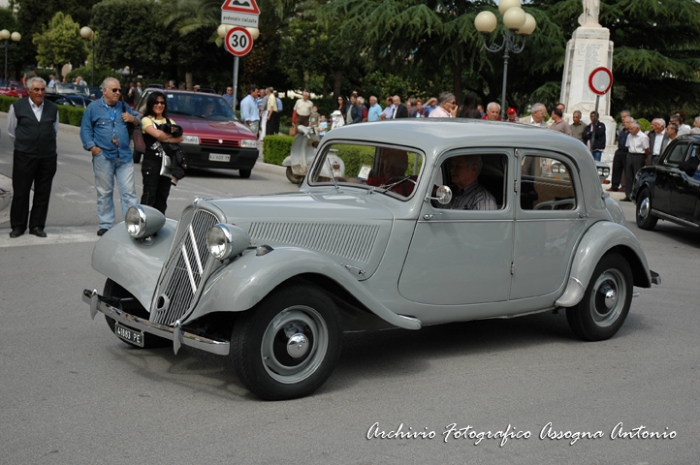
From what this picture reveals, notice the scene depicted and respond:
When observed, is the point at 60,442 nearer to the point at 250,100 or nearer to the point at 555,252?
the point at 555,252

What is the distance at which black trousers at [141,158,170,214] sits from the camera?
11.0m

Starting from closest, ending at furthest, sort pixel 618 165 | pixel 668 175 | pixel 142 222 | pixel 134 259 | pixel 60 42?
pixel 134 259
pixel 142 222
pixel 668 175
pixel 618 165
pixel 60 42

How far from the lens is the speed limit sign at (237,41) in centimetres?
1709

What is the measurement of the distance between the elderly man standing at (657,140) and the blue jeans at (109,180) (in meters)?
12.0

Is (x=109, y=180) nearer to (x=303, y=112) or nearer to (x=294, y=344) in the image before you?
(x=294, y=344)

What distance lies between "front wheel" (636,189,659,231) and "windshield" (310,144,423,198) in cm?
938

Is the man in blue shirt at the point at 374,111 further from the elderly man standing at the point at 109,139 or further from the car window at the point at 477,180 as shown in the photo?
the car window at the point at 477,180

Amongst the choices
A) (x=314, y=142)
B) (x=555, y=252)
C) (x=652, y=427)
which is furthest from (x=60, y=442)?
(x=314, y=142)

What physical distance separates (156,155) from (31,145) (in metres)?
1.44

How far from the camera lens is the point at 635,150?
19047mm

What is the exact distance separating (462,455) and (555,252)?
2.55 m

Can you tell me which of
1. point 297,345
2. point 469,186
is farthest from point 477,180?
point 297,345

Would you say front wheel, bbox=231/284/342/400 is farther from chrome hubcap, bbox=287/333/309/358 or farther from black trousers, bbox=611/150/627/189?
black trousers, bbox=611/150/627/189

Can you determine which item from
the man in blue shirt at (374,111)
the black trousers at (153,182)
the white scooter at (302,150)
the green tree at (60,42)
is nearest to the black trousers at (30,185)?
the black trousers at (153,182)
